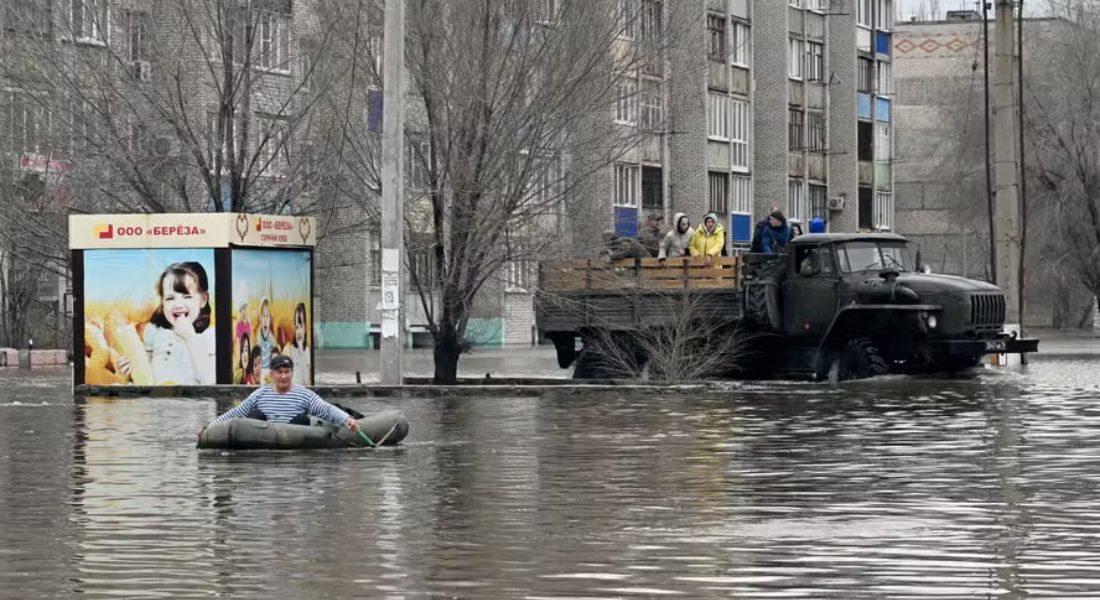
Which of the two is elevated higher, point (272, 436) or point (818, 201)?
point (818, 201)

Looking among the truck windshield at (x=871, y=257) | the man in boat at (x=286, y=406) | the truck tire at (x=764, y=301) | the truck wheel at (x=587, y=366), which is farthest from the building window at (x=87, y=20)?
A: the man in boat at (x=286, y=406)

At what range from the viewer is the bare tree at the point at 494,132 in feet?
117

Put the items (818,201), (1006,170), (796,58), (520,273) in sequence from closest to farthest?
1. (520,273)
2. (1006,170)
3. (796,58)
4. (818,201)

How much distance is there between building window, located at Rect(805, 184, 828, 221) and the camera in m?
96.8

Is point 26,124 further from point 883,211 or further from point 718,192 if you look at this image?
point 883,211

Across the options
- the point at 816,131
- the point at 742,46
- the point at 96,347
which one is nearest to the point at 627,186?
the point at 742,46

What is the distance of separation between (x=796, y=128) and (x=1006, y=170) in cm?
5276

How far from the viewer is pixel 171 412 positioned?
29.7 meters

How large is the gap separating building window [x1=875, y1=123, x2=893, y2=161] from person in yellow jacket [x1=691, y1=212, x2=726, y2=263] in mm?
65095

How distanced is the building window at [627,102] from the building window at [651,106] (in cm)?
16

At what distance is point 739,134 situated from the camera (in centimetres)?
8906

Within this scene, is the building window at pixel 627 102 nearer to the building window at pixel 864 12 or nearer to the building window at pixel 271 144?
the building window at pixel 271 144

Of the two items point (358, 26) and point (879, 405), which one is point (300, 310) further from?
point (879, 405)

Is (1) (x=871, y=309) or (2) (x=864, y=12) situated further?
(2) (x=864, y=12)
